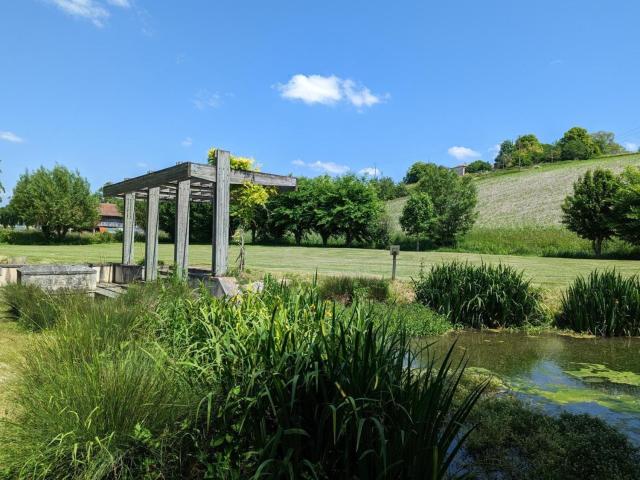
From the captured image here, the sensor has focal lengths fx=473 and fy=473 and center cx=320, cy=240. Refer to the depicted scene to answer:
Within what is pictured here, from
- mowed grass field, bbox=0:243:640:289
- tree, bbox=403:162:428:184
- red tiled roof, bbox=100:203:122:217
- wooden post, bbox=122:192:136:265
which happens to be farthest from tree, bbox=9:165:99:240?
tree, bbox=403:162:428:184

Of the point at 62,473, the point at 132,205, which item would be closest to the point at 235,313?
the point at 62,473

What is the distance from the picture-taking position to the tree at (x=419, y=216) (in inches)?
1339

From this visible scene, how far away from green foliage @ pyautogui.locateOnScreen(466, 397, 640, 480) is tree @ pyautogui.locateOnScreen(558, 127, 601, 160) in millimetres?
84323

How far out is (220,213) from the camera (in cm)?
863

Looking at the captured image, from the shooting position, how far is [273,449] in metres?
2.11

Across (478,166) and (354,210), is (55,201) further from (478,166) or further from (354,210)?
(478,166)

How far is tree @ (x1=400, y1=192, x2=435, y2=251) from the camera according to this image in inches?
1339

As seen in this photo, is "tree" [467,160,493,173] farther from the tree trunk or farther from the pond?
the pond

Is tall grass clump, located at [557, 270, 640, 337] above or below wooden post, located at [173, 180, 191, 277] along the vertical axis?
below

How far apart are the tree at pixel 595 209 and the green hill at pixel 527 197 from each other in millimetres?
8349

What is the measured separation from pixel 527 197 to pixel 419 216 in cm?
1887

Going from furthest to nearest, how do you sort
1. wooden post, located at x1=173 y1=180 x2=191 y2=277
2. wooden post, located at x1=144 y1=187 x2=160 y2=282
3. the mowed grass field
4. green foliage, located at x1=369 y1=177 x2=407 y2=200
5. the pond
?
green foliage, located at x1=369 y1=177 x2=407 y2=200 → the mowed grass field → wooden post, located at x1=144 y1=187 x2=160 y2=282 → wooden post, located at x1=173 y1=180 x2=191 y2=277 → the pond

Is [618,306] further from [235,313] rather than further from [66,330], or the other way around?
[66,330]

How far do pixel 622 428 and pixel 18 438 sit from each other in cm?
448
